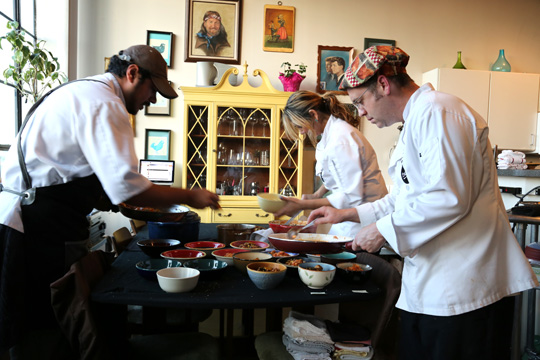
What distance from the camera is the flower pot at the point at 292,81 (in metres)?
4.24

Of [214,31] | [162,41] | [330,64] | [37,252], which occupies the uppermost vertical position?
[214,31]

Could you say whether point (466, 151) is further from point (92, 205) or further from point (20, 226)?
point (20, 226)

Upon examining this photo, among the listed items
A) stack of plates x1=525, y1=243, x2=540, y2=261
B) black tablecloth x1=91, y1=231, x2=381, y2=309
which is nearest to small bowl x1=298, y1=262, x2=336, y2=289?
black tablecloth x1=91, y1=231, x2=381, y2=309

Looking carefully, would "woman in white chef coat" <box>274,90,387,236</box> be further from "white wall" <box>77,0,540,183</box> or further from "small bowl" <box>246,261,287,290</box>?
"white wall" <box>77,0,540,183</box>

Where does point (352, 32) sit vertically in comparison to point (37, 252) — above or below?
above

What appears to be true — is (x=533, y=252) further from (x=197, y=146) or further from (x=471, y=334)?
(x=197, y=146)

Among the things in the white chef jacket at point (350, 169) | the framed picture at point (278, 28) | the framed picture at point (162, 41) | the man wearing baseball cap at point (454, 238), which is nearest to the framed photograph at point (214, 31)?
the framed picture at point (162, 41)

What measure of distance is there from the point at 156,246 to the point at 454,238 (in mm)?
1176

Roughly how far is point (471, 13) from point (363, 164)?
3.60 meters

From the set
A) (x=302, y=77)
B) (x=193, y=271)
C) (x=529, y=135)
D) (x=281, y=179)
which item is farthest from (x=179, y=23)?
(x=529, y=135)

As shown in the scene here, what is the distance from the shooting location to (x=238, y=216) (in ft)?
13.6

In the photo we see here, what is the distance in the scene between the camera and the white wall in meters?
4.32

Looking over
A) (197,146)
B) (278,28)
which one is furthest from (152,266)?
(278,28)

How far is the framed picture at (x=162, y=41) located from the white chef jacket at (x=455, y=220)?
3626 mm
